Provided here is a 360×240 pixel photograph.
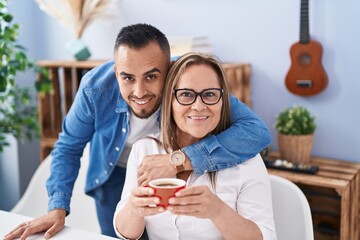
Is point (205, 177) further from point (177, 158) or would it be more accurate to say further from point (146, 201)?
point (146, 201)

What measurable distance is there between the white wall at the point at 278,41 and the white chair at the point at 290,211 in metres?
0.78

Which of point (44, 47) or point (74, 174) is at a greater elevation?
point (44, 47)

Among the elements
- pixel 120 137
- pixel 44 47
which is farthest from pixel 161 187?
pixel 44 47

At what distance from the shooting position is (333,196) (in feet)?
6.77

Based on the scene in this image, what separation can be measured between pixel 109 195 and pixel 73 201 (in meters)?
Result: 0.47

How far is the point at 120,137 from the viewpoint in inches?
65.4

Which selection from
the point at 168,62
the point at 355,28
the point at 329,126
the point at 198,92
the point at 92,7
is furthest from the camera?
the point at 92,7

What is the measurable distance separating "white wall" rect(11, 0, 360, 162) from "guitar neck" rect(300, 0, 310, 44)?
0.06 meters

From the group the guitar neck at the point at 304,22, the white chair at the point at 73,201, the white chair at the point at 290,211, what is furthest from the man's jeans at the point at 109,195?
the guitar neck at the point at 304,22

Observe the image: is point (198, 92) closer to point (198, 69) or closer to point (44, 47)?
point (198, 69)

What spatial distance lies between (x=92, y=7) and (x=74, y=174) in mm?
1266

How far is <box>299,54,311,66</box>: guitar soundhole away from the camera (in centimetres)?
218

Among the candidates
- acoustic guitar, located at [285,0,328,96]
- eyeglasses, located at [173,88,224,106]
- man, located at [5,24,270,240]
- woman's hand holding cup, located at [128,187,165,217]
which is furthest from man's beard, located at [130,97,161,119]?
acoustic guitar, located at [285,0,328,96]

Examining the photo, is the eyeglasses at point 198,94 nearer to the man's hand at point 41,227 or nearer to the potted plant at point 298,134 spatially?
the man's hand at point 41,227
